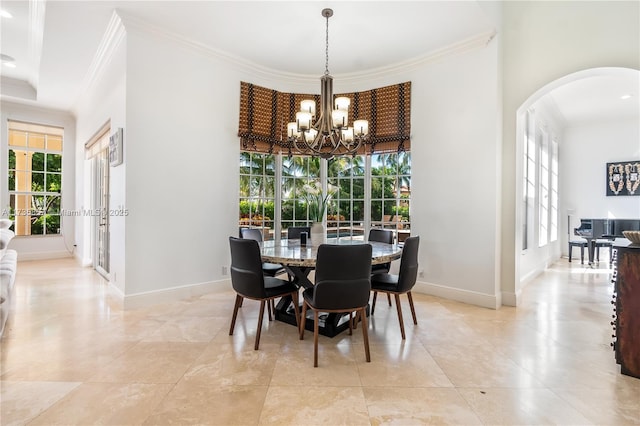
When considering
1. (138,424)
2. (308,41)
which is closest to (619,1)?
(308,41)

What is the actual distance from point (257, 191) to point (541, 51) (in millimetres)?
3896

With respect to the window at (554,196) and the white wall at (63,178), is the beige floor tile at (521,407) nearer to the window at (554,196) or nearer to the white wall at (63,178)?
the window at (554,196)

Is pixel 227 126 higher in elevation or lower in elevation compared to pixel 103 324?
higher

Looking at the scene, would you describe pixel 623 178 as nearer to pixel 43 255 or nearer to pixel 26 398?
pixel 26 398

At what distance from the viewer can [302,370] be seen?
2178mm

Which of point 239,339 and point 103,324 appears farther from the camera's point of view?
point 103,324

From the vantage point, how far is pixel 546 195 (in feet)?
20.3

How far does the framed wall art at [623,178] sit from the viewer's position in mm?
6363

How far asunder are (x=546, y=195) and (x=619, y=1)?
409 centimetres

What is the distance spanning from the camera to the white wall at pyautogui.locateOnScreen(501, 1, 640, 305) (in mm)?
2881

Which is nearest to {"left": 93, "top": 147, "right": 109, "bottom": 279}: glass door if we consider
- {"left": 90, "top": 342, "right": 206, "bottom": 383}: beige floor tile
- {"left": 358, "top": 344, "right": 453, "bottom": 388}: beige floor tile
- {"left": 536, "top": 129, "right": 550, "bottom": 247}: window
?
{"left": 90, "top": 342, "right": 206, "bottom": 383}: beige floor tile

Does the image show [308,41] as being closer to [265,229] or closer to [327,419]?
[265,229]

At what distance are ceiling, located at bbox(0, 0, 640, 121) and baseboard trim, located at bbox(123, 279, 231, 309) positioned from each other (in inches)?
119

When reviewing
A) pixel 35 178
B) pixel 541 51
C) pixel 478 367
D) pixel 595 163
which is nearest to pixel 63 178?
pixel 35 178
